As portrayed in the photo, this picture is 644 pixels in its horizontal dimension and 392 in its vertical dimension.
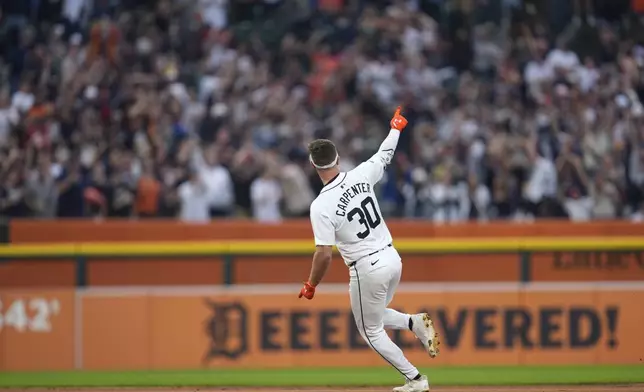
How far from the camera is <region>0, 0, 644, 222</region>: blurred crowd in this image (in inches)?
691

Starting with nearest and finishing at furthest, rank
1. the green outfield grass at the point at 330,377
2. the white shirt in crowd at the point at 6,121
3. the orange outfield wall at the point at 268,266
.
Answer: the green outfield grass at the point at 330,377, the orange outfield wall at the point at 268,266, the white shirt in crowd at the point at 6,121

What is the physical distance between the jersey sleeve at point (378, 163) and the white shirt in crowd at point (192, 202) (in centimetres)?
732

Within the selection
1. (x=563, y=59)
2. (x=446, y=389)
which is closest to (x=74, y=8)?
(x=563, y=59)

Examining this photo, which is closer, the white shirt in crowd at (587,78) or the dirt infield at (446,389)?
the dirt infield at (446,389)

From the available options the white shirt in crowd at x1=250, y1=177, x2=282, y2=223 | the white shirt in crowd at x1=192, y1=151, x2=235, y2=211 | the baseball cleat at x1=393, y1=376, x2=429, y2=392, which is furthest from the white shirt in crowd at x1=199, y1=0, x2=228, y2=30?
the baseball cleat at x1=393, y1=376, x2=429, y2=392

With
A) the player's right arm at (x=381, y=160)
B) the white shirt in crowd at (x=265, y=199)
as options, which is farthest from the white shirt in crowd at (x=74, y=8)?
the player's right arm at (x=381, y=160)

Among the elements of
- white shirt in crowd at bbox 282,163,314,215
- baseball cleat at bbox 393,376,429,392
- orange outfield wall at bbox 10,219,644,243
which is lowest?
baseball cleat at bbox 393,376,429,392

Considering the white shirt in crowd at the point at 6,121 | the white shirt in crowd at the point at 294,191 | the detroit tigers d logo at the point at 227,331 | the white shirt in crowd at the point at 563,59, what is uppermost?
the white shirt in crowd at the point at 563,59

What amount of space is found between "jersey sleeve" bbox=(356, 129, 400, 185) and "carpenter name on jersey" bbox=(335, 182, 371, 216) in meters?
0.14

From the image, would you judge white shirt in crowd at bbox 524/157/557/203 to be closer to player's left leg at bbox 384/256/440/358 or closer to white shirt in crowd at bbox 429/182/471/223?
white shirt in crowd at bbox 429/182/471/223

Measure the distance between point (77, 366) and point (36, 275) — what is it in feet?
4.77

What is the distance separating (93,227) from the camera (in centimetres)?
1680

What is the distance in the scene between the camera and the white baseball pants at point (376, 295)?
9.88 metres

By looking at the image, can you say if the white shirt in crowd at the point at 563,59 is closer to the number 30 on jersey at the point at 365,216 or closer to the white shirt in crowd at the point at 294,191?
the white shirt in crowd at the point at 294,191
